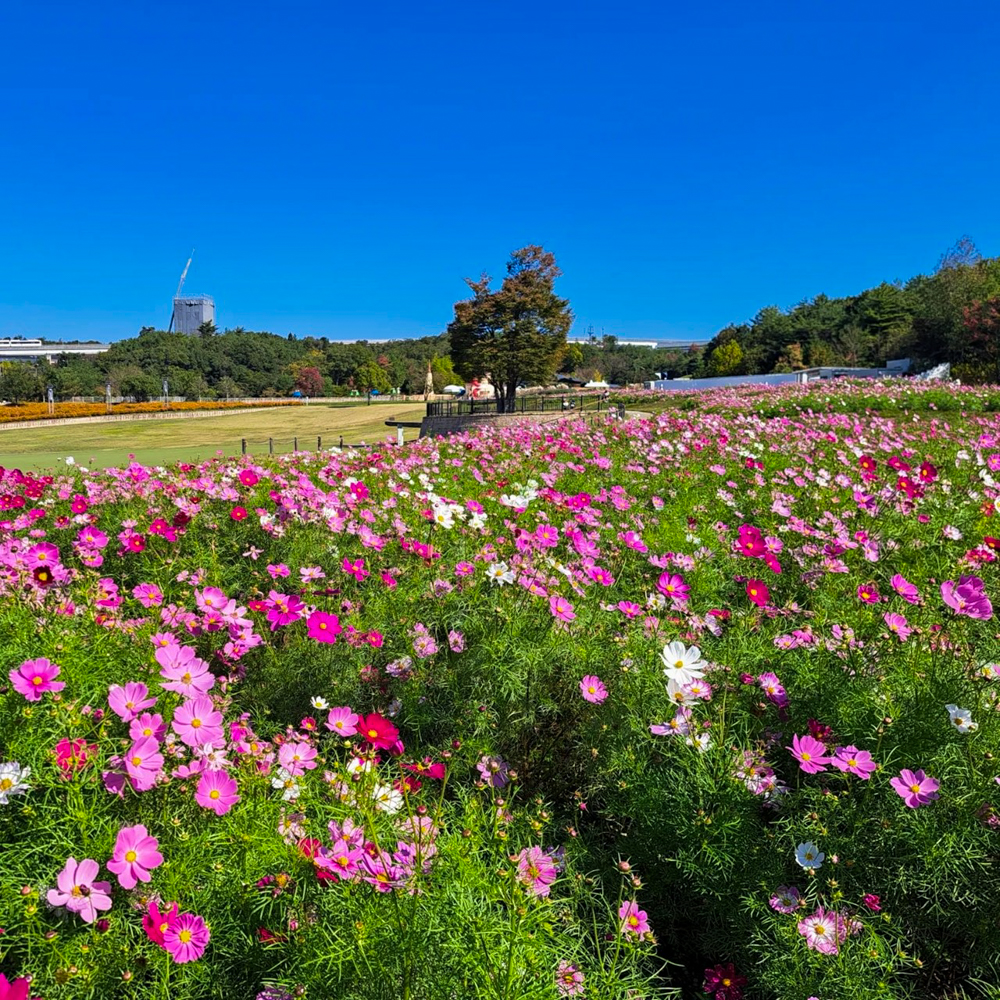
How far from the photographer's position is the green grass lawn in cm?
2700

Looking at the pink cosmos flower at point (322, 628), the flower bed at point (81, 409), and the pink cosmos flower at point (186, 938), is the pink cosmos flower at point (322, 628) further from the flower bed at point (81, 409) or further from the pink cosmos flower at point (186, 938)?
the flower bed at point (81, 409)

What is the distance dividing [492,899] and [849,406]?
12856 millimetres

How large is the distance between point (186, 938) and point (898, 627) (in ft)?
6.28

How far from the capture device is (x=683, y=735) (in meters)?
1.67

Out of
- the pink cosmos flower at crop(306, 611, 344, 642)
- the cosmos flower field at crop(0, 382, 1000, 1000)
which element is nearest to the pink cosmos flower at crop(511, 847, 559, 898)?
the cosmos flower field at crop(0, 382, 1000, 1000)

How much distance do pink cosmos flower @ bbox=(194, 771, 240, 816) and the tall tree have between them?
1135 inches

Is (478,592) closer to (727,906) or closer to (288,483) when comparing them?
(727,906)

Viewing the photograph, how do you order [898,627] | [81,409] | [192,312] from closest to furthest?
[898,627]
[81,409]
[192,312]

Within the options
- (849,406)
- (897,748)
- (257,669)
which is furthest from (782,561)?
(849,406)

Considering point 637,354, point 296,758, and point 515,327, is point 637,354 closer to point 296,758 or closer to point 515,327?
point 515,327

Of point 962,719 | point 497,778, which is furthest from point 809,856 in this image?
point 497,778

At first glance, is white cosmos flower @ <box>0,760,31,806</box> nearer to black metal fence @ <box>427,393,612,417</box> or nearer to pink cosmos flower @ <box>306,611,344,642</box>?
pink cosmos flower @ <box>306,611,344,642</box>

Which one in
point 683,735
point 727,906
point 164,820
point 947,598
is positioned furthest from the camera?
point 947,598

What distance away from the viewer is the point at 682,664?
1.69 metres
